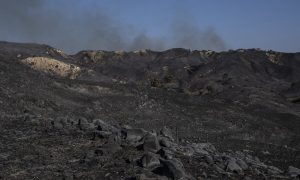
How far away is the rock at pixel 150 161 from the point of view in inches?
396

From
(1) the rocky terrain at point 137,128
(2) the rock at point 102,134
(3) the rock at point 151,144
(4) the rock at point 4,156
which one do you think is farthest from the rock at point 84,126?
(4) the rock at point 4,156

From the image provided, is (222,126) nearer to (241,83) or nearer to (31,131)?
(31,131)

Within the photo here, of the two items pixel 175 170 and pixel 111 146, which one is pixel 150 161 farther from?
pixel 111 146

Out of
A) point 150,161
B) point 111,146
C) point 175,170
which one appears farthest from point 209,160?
point 111,146

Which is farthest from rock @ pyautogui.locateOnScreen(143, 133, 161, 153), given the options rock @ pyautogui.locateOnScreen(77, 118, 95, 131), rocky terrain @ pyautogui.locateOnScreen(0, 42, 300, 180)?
rock @ pyautogui.locateOnScreen(77, 118, 95, 131)

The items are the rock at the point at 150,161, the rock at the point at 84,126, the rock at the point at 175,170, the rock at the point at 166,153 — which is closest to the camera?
the rock at the point at 175,170

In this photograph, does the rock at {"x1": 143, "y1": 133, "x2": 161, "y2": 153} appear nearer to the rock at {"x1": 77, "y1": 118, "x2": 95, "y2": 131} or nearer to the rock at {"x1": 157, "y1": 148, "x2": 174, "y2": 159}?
the rock at {"x1": 157, "y1": 148, "x2": 174, "y2": 159}

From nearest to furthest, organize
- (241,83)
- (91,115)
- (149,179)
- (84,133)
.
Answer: (149,179)
(84,133)
(91,115)
(241,83)

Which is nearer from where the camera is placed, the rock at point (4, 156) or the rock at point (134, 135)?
the rock at point (4, 156)

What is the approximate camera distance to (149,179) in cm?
934

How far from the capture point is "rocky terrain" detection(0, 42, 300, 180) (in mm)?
10422

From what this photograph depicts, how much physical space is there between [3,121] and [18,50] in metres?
42.7

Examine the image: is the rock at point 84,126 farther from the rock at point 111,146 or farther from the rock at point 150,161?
the rock at point 150,161

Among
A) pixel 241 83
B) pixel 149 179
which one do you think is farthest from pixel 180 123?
pixel 241 83
